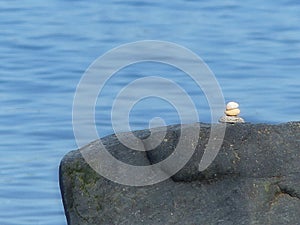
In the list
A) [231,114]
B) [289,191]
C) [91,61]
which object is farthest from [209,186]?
[91,61]

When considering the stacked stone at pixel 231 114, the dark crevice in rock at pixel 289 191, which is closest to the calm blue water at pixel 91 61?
the stacked stone at pixel 231 114

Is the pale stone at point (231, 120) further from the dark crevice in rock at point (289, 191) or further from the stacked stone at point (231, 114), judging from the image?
the dark crevice in rock at point (289, 191)

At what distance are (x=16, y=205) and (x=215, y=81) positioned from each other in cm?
299

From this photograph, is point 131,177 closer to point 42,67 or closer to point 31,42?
point 42,67

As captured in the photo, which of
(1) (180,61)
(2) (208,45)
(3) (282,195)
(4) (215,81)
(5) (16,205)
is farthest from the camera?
(2) (208,45)

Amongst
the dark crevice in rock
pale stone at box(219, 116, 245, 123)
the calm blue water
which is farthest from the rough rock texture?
the calm blue water

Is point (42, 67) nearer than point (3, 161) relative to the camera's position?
No

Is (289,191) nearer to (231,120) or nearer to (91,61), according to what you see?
(231,120)

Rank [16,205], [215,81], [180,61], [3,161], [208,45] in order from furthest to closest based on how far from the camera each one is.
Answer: [208,45] < [180,61] < [215,81] < [3,161] < [16,205]

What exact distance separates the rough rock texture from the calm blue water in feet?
10.5

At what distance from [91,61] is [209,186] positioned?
762 centimetres

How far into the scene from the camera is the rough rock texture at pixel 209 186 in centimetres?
586

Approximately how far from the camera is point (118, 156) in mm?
6102

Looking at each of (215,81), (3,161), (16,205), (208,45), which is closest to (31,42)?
(208,45)
